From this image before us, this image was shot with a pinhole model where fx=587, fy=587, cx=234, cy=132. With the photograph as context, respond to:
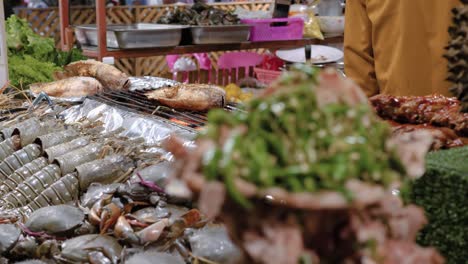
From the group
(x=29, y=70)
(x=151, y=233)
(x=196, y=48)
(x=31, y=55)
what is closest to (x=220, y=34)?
(x=196, y=48)

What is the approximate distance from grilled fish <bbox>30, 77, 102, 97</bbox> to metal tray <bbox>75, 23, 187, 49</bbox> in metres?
1.08

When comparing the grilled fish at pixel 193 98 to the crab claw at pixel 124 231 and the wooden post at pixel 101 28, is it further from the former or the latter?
the wooden post at pixel 101 28

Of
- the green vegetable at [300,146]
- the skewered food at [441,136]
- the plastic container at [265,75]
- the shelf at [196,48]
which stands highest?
the green vegetable at [300,146]

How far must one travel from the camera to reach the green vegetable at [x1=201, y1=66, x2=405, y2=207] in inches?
33.2

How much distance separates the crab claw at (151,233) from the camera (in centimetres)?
192

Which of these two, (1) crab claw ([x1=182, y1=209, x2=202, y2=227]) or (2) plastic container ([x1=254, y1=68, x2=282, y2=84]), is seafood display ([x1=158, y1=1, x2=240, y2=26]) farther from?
(1) crab claw ([x1=182, y1=209, x2=202, y2=227])

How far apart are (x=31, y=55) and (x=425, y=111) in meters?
3.65

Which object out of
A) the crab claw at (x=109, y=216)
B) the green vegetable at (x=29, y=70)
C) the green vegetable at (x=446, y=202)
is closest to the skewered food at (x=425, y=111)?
the green vegetable at (x=446, y=202)

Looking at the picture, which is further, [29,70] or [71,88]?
[29,70]

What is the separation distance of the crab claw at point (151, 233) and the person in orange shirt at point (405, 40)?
1.99 m


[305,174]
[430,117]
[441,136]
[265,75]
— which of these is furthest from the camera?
[265,75]

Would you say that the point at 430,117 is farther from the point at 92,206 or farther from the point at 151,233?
the point at 92,206

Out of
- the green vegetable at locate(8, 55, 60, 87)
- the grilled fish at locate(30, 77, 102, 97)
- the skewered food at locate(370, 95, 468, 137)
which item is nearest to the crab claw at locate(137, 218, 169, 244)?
the skewered food at locate(370, 95, 468, 137)

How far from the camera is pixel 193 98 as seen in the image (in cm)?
319
